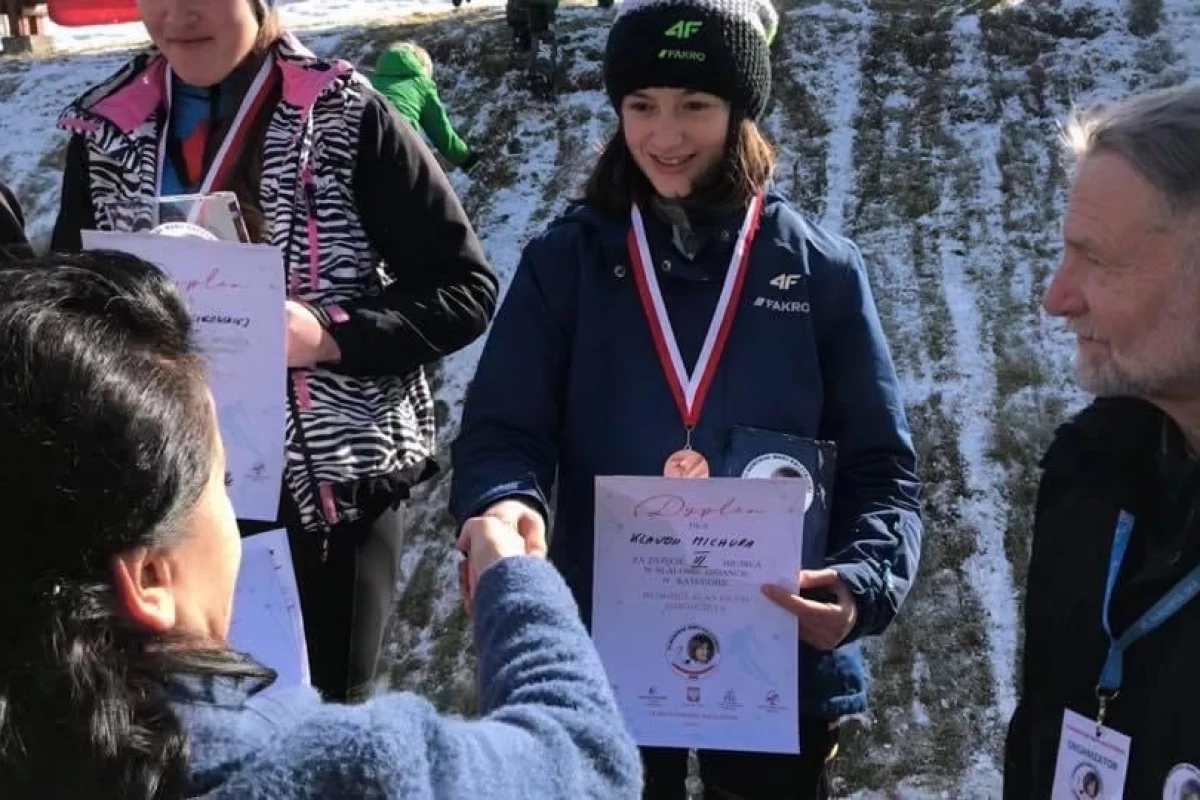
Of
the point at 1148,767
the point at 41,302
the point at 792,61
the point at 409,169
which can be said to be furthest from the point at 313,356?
the point at 792,61

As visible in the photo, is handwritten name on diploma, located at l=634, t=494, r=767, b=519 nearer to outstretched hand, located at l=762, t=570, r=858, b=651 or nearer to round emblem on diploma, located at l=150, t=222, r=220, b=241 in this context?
outstretched hand, located at l=762, t=570, r=858, b=651

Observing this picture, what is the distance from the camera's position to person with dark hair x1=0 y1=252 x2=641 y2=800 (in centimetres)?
114

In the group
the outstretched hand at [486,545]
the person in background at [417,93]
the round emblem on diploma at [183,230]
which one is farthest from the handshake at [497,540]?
the person in background at [417,93]

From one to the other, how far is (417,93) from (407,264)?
6.41m

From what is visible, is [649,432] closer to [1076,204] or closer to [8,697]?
[1076,204]

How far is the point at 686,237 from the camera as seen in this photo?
2600 millimetres

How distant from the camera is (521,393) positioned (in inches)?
100

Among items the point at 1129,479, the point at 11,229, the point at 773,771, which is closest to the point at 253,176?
the point at 11,229

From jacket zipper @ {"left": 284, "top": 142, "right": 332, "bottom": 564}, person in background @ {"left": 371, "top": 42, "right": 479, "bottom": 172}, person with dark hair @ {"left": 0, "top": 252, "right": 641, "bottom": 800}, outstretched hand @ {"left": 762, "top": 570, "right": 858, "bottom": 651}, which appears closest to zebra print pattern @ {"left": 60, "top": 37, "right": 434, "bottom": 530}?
jacket zipper @ {"left": 284, "top": 142, "right": 332, "bottom": 564}

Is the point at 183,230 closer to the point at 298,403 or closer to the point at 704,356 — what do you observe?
the point at 298,403

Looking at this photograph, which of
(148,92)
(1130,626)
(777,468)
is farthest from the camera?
(148,92)

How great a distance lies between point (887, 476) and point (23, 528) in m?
1.76

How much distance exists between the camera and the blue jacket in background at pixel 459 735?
47.2 inches

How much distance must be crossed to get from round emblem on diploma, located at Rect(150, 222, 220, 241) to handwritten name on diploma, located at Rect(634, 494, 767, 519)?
3.00 feet
